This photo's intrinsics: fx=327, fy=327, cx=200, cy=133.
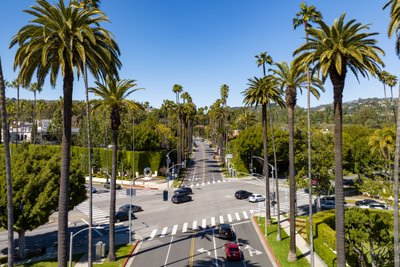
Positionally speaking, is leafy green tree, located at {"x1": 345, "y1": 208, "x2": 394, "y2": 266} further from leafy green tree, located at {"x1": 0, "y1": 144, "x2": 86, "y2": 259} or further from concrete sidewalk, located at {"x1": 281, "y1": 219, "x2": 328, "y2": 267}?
leafy green tree, located at {"x1": 0, "y1": 144, "x2": 86, "y2": 259}

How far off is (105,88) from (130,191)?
12.3m

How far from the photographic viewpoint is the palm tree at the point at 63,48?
18.9m

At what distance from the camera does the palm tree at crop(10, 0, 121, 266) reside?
61.9 feet

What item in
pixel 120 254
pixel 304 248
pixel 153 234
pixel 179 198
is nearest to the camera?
pixel 120 254

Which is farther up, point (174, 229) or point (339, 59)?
point (339, 59)

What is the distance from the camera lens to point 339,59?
19969mm

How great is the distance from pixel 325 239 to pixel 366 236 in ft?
21.5

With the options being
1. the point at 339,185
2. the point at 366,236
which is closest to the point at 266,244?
the point at 366,236

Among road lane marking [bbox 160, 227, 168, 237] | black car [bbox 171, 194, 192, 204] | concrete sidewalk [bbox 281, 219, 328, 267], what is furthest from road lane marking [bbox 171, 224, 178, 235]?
black car [bbox 171, 194, 192, 204]

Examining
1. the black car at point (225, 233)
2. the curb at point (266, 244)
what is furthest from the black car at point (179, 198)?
the black car at point (225, 233)

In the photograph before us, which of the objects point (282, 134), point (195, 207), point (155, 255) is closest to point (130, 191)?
point (155, 255)

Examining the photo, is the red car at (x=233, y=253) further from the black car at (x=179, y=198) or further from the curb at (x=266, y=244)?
the black car at (x=179, y=198)

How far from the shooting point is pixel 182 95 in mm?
116688

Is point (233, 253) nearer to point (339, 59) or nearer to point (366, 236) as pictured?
point (366, 236)
